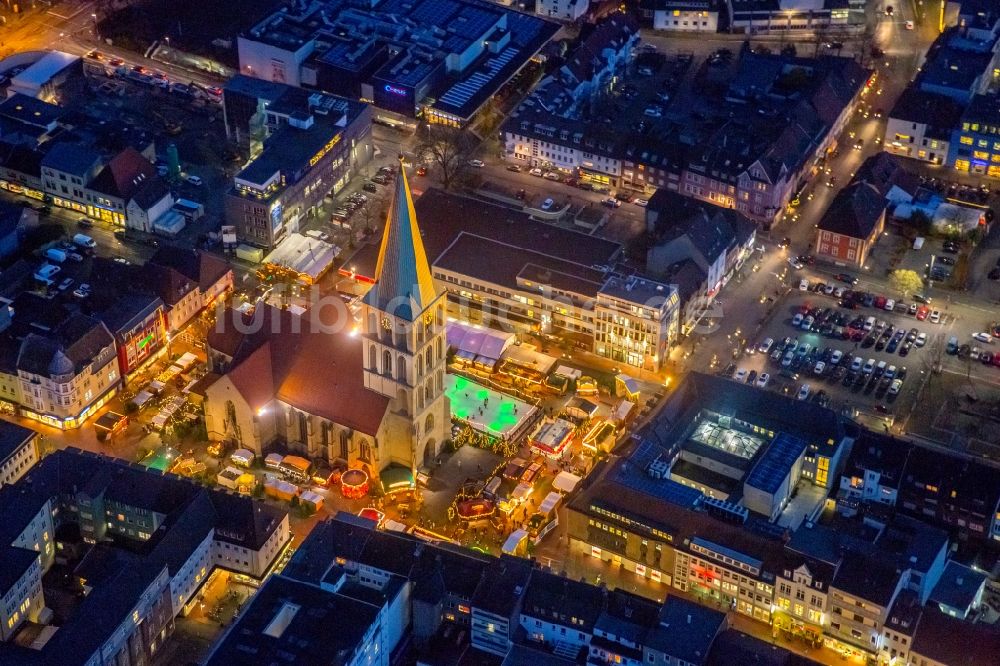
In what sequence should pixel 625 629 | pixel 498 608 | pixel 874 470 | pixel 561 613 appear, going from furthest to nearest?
1. pixel 874 470
2. pixel 561 613
3. pixel 498 608
4. pixel 625 629

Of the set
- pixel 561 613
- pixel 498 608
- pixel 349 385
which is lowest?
pixel 561 613

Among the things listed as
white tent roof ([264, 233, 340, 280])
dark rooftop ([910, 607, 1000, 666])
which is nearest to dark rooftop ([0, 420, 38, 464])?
white tent roof ([264, 233, 340, 280])

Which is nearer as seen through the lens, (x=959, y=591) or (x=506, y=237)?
(x=959, y=591)

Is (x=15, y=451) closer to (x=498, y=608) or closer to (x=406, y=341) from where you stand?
(x=406, y=341)

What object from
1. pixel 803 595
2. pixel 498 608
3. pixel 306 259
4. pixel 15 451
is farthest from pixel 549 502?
pixel 15 451

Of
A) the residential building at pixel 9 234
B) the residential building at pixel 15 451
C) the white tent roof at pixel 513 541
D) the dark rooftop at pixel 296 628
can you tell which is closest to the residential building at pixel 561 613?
the white tent roof at pixel 513 541

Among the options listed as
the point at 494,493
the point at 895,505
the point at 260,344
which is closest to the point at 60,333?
the point at 260,344

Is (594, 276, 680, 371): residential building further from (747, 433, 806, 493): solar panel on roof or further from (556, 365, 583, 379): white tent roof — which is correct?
(747, 433, 806, 493): solar panel on roof
